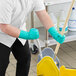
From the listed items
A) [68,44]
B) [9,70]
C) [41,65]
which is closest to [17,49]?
[41,65]

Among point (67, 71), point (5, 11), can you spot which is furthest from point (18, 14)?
point (67, 71)

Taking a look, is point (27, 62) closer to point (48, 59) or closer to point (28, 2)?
point (48, 59)

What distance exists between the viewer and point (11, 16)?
5.18ft

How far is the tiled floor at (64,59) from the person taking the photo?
7.91 feet

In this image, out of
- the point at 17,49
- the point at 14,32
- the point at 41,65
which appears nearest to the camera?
the point at 14,32

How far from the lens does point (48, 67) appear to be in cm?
159

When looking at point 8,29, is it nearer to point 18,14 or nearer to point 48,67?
point 18,14

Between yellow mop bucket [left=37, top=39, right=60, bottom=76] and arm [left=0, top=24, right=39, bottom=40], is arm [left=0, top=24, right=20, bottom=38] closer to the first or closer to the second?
arm [left=0, top=24, right=39, bottom=40]

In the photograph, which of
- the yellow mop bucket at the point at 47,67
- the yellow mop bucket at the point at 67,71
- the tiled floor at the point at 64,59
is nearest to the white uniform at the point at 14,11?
the yellow mop bucket at the point at 47,67

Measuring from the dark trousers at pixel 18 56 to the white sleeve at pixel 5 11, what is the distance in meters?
0.24

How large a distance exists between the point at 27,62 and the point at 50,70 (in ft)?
1.03

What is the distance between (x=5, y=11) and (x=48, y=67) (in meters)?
0.48

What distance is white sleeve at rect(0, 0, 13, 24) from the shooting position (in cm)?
145

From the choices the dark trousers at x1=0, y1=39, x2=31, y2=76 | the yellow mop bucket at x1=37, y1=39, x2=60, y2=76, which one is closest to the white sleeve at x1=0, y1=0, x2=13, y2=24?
the dark trousers at x1=0, y1=39, x2=31, y2=76
